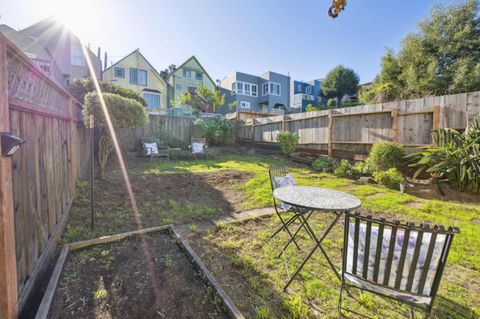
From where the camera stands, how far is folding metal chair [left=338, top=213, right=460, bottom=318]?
114cm

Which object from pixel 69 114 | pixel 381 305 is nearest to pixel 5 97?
pixel 69 114

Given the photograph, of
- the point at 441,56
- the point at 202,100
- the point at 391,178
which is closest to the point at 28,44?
the point at 202,100

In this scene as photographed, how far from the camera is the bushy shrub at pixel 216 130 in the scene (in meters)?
10.6

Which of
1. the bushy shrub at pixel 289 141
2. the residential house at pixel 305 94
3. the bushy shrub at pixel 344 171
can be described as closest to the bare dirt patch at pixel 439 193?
the bushy shrub at pixel 344 171

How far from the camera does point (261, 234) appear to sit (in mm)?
2611

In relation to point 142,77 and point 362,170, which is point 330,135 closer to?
point 362,170

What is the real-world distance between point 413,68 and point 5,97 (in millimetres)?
15876

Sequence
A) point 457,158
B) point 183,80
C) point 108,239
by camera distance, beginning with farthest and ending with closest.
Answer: point 183,80, point 457,158, point 108,239

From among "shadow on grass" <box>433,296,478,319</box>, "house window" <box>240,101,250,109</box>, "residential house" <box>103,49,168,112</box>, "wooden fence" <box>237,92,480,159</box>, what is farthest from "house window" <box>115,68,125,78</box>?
"shadow on grass" <box>433,296,478,319</box>

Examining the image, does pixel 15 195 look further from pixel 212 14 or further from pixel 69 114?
pixel 212 14

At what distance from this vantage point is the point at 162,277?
1.77m

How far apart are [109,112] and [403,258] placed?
494cm

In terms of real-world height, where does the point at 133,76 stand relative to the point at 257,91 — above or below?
below

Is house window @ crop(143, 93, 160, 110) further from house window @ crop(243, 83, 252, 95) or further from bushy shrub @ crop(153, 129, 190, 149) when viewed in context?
bushy shrub @ crop(153, 129, 190, 149)
